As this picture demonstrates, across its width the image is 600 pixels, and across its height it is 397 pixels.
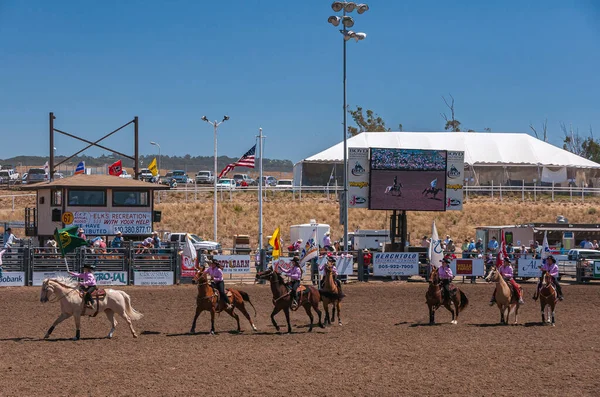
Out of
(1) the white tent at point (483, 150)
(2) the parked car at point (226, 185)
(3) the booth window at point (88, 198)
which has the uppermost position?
(1) the white tent at point (483, 150)

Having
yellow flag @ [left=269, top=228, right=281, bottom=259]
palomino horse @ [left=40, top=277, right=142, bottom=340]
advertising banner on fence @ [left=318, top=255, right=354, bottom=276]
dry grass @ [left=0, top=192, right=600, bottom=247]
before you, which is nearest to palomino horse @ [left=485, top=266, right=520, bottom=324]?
yellow flag @ [left=269, top=228, right=281, bottom=259]

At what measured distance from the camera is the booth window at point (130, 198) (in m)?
32.1

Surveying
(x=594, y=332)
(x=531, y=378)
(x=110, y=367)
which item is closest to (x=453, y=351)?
→ (x=531, y=378)

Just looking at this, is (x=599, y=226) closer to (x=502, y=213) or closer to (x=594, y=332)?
(x=502, y=213)

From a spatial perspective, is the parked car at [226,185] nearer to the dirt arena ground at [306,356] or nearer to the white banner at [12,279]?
the white banner at [12,279]

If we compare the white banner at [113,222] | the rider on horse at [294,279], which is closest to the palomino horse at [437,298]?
the rider on horse at [294,279]

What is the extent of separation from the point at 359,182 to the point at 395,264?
379cm

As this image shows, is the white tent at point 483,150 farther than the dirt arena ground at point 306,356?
Yes

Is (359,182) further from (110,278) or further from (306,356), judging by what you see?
(306,356)

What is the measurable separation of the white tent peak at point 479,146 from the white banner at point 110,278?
35.0 metres

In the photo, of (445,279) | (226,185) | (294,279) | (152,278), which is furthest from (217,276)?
(226,185)

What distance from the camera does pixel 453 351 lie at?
1516 centimetres

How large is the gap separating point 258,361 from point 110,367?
263 cm

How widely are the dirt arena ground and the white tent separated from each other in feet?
134
